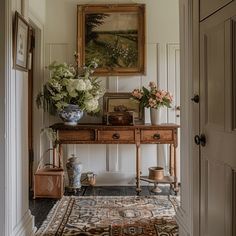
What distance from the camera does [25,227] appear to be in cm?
238

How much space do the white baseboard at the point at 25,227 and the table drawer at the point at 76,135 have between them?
1389mm

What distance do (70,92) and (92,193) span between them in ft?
4.19

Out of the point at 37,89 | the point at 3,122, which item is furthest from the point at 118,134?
the point at 3,122

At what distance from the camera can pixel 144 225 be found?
2.81 metres

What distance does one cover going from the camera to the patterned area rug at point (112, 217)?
8.76 ft

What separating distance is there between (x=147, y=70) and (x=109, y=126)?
1.00 metres

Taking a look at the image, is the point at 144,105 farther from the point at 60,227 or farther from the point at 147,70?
the point at 60,227

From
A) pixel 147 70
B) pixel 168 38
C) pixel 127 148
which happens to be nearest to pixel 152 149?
pixel 127 148

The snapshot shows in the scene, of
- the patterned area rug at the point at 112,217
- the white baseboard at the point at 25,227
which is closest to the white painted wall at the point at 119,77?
the patterned area rug at the point at 112,217

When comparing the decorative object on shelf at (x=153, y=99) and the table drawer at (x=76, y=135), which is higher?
the decorative object on shelf at (x=153, y=99)

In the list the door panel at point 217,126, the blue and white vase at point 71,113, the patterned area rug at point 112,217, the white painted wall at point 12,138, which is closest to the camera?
the door panel at point 217,126

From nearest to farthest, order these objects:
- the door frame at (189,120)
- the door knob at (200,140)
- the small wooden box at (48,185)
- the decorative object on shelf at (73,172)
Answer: the door knob at (200,140), the door frame at (189,120), the small wooden box at (48,185), the decorative object on shelf at (73,172)

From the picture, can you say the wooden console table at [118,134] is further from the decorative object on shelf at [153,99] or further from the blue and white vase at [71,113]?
the decorative object on shelf at [153,99]

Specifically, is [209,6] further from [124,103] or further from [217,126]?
[124,103]
